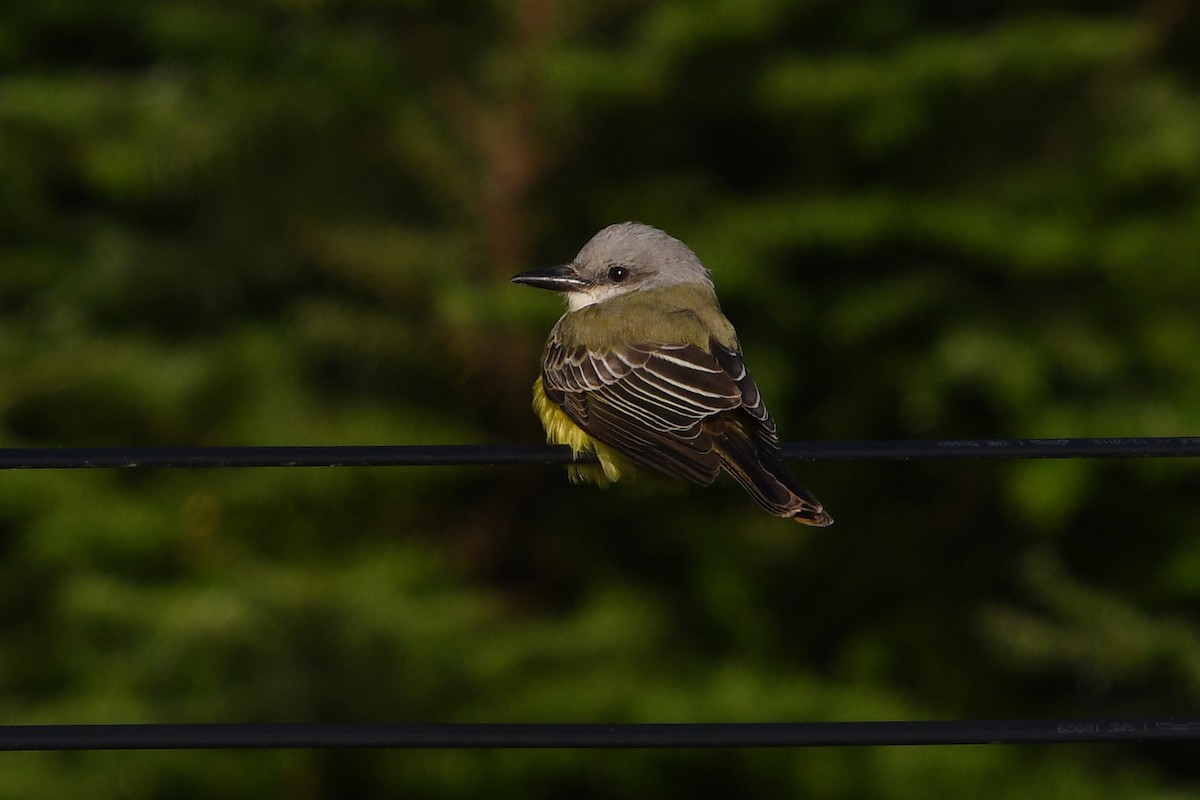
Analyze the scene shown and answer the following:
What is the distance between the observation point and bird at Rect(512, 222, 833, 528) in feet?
11.6

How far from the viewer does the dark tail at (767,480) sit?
3346 mm

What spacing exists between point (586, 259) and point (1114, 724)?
8.83 feet

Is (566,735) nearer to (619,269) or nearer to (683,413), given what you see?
(683,413)

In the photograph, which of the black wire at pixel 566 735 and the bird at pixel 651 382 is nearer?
the black wire at pixel 566 735

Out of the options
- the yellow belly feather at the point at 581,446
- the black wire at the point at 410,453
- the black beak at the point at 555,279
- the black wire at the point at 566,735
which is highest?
the black wire at the point at 410,453

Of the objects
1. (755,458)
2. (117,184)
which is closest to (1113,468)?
(755,458)

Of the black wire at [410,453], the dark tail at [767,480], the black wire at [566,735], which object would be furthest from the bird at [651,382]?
the black wire at [566,735]

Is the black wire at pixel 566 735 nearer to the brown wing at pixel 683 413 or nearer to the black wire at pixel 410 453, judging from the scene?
the black wire at pixel 410 453

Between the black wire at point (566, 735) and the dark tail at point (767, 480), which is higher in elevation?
the black wire at point (566, 735)

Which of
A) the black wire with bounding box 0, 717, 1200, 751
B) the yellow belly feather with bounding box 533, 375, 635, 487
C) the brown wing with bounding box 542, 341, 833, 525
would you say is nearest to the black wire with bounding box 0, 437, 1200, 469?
the black wire with bounding box 0, 717, 1200, 751

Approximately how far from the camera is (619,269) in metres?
4.71

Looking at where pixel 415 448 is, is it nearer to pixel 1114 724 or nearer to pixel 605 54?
pixel 1114 724

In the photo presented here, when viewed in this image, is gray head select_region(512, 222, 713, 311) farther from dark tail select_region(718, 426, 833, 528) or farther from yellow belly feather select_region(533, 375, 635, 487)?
dark tail select_region(718, 426, 833, 528)

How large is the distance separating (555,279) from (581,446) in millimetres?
827
